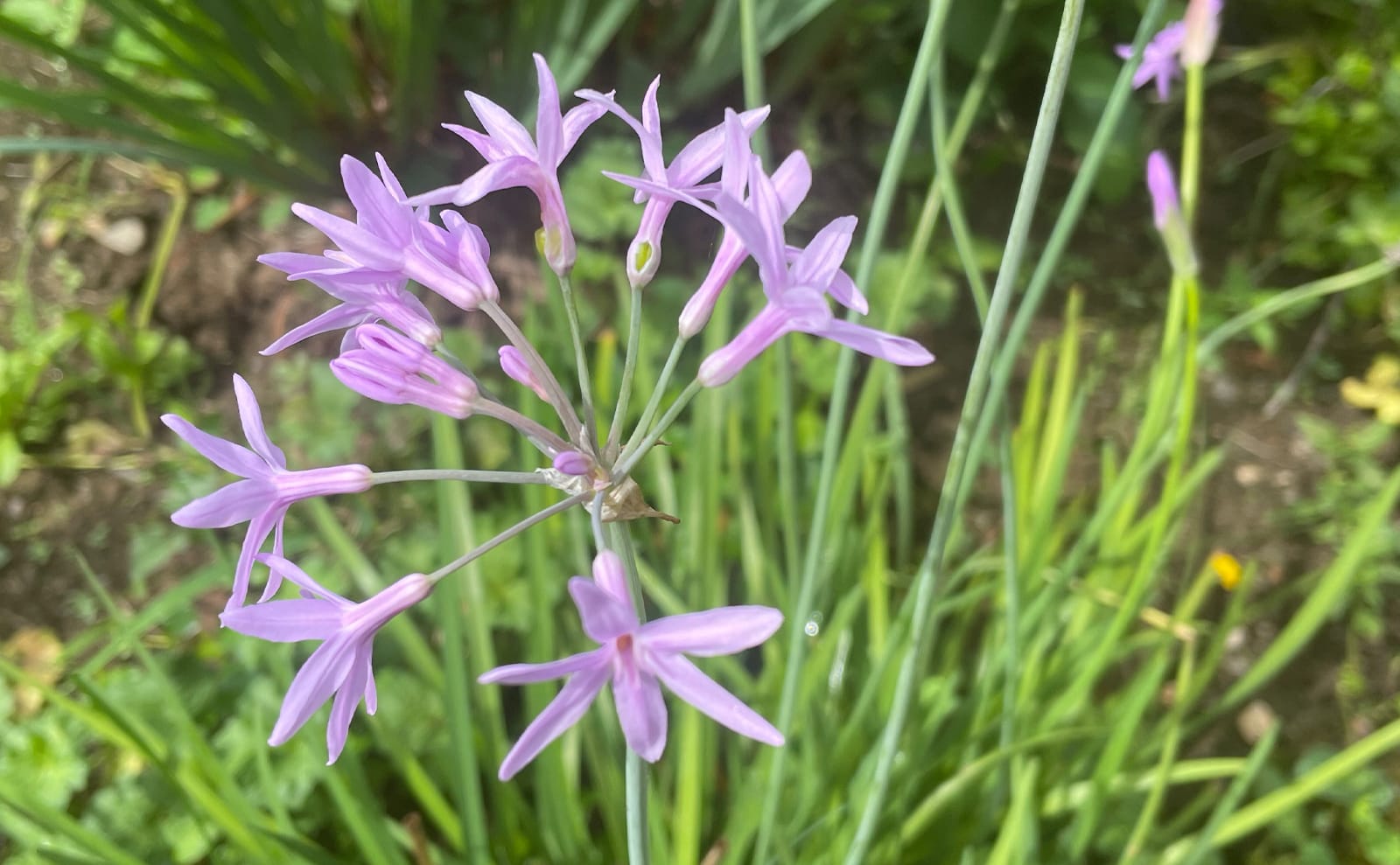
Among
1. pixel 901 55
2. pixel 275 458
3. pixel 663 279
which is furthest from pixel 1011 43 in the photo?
pixel 275 458

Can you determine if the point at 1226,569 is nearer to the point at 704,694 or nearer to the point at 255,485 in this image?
the point at 704,694

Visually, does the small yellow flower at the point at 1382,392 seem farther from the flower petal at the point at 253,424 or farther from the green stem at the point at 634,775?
the flower petal at the point at 253,424

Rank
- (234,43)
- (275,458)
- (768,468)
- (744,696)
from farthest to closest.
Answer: (234,43)
(768,468)
(744,696)
(275,458)

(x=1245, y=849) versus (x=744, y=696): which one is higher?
(x=744, y=696)

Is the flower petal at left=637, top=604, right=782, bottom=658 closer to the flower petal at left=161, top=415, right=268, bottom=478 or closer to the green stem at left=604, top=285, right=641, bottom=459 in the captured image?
the green stem at left=604, top=285, right=641, bottom=459

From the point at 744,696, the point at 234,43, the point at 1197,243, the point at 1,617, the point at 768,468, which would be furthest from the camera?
the point at 1197,243

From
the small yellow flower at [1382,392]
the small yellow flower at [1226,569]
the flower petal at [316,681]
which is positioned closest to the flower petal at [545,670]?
the flower petal at [316,681]

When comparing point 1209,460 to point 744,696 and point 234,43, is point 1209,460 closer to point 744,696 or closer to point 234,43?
point 744,696

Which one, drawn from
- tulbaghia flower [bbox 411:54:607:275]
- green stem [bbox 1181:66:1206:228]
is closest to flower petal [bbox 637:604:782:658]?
tulbaghia flower [bbox 411:54:607:275]
